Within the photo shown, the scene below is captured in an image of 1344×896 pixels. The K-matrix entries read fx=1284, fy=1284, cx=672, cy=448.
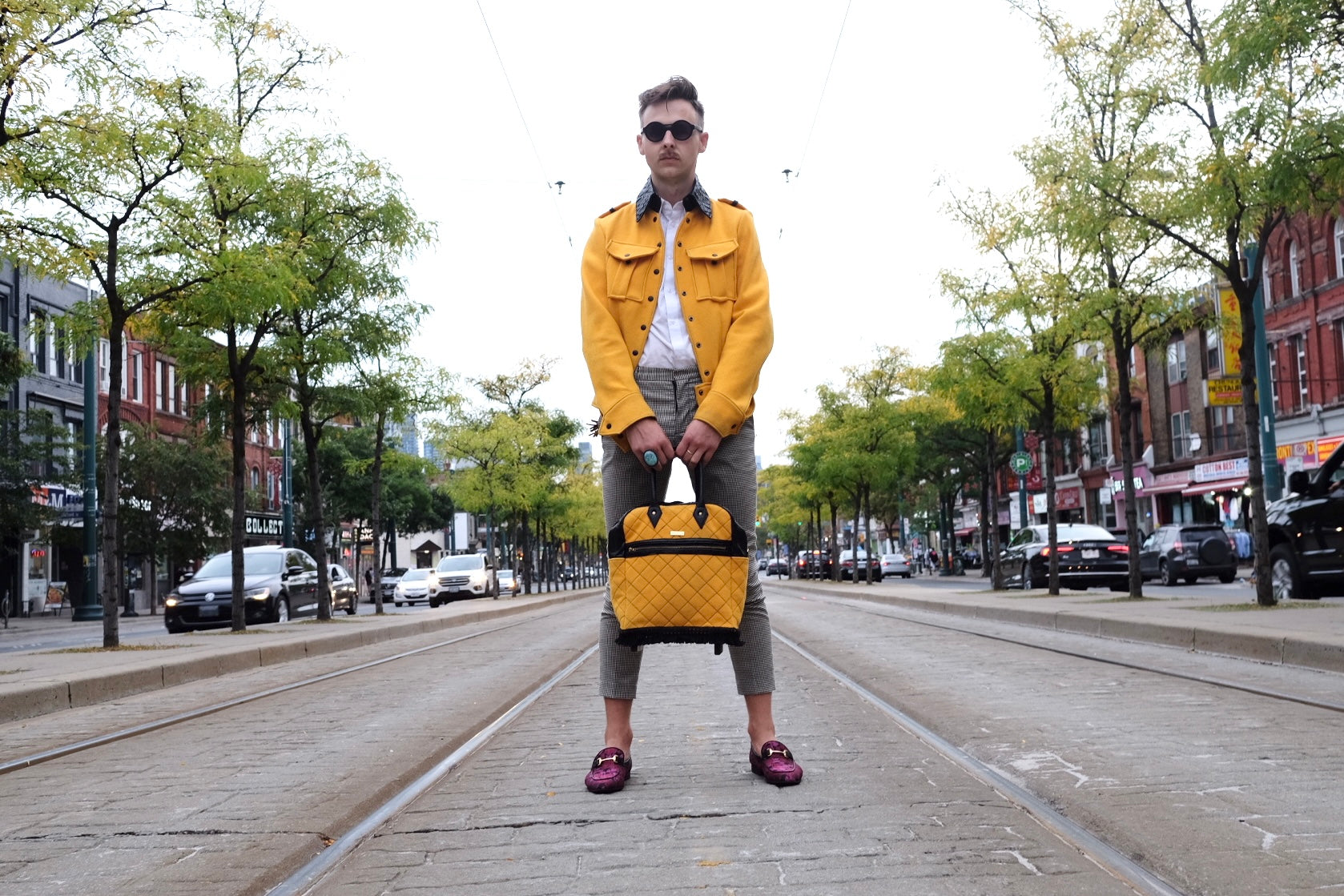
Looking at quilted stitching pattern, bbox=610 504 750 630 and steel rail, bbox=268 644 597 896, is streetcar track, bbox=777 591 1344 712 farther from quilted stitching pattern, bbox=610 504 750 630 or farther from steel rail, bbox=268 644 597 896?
steel rail, bbox=268 644 597 896

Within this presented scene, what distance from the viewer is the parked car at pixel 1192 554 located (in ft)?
91.5

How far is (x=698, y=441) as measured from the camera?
4.09 metres

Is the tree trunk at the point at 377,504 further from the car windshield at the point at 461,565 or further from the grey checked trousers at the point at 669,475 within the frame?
the grey checked trousers at the point at 669,475

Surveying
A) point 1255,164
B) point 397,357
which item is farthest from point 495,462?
point 1255,164

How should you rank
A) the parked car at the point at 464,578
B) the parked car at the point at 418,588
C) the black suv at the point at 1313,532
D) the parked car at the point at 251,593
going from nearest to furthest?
the black suv at the point at 1313,532
the parked car at the point at 251,593
the parked car at the point at 464,578
the parked car at the point at 418,588

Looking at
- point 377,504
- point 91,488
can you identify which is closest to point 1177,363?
point 377,504

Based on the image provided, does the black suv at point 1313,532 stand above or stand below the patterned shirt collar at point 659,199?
below

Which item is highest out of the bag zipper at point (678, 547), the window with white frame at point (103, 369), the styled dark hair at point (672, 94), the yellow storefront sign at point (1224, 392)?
the window with white frame at point (103, 369)

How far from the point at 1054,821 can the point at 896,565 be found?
194 feet

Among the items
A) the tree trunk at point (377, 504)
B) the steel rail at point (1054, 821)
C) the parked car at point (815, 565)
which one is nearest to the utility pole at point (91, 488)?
the tree trunk at point (377, 504)

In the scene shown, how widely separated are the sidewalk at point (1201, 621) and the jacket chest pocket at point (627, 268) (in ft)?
21.0

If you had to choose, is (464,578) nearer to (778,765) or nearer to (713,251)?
(778,765)

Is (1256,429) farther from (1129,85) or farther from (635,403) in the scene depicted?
(635,403)

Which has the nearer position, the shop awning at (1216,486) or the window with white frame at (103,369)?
the window with white frame at (103,369)
